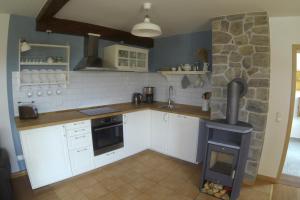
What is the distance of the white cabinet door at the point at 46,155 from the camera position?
2.09 meters

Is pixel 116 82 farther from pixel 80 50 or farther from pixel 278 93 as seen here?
pixel 278 93

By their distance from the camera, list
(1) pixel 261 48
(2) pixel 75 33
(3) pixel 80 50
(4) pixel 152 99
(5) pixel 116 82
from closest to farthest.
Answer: (1) pixel 261 48 < (2) pixel 75 33 < (3) pixel 80 50 < (5) pixel 116 82 < (4) pixel 152 99

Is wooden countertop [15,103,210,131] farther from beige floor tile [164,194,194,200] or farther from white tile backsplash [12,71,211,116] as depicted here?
beige floor tile [164,194,194,200]

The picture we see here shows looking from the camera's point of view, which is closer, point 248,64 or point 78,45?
point 248,64

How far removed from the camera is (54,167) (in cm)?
229

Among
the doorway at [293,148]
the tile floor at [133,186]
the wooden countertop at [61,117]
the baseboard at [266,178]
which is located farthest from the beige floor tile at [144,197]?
the doorway at [293,148]

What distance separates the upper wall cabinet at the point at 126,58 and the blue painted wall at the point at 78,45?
0.22 m

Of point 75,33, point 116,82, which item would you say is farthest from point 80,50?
point 116,82

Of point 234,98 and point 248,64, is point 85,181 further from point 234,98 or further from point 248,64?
point 248,64

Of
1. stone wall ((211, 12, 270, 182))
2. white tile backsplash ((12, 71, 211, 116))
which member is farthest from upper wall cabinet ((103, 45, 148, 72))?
stone wall ((211, 12, 270, 182))

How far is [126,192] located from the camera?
226 cm

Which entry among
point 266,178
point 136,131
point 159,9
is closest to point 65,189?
point 136,131

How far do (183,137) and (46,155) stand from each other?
1.92 meters

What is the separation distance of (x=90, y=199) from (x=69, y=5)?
223 centimetres
